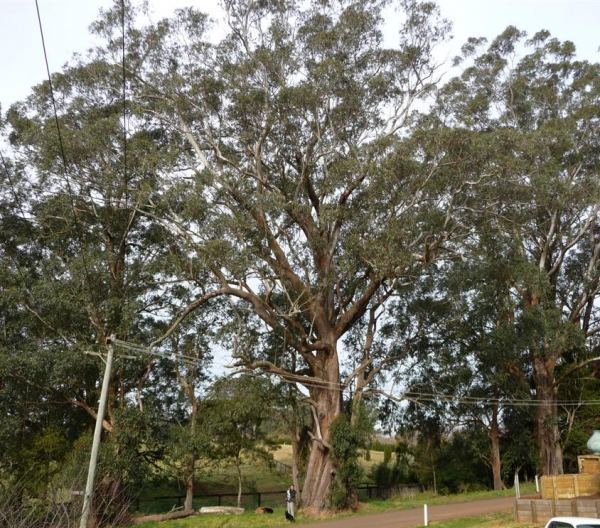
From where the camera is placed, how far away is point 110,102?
92.9 ft

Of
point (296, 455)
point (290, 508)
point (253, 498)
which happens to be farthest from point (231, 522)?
point (253, 498)

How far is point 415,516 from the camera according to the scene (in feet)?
66.9

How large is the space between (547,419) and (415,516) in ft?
48.7

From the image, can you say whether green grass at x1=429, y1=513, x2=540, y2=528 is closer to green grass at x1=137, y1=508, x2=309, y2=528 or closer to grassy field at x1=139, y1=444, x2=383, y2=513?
green grass at x1=137, y1=508, x2=309, y2=528

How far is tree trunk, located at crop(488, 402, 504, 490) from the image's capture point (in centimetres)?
3328

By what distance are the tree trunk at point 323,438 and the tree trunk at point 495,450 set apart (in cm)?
1326

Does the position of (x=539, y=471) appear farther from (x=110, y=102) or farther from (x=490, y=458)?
(x=110, y=102)

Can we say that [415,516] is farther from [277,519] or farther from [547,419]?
[547,419]

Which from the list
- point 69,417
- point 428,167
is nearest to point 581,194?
point 428,167

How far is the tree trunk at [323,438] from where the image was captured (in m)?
23.7

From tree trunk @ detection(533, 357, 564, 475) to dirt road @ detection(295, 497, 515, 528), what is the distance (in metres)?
9.50

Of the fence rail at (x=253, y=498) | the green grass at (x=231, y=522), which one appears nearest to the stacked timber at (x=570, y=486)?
the green grass at (x=231, y=522)

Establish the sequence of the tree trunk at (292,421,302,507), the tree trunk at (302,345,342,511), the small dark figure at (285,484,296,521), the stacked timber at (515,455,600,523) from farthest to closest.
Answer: the tree trunk at (292,421,302,507) < the tree trunk at (302,345,342,511) < the small dark figure at (285,484,296,521) < the stacked timber at (515,455,600,523)

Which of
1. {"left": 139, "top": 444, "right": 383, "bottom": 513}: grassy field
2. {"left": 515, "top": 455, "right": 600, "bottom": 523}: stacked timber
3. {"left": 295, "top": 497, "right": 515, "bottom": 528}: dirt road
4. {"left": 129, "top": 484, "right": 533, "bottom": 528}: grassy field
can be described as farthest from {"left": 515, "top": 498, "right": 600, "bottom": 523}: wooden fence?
{"left": 139, "top": 444, "right": 383, "bottom": 513}: grassy field
